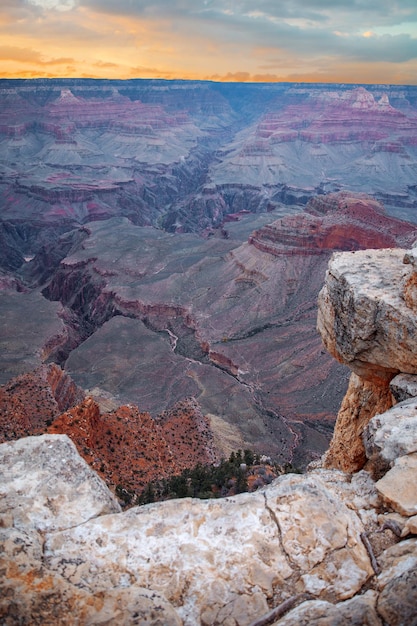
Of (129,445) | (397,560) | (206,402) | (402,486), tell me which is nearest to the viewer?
(397,560)

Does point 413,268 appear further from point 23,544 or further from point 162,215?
point 162,215

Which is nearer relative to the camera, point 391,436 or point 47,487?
point 47,487

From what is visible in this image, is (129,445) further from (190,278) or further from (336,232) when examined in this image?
(190,278)

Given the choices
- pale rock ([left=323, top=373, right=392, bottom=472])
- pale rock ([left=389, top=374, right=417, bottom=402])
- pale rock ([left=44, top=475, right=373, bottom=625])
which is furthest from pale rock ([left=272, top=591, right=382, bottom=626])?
pale rock ([left=323, top=373, right=392, bottom=472])

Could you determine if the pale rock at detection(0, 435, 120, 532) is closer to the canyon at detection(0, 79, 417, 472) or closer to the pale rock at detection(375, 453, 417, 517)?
the pale rock at detection(375, 453, 417, 517)

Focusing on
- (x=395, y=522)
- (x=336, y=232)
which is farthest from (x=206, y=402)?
(x=395, y=522)

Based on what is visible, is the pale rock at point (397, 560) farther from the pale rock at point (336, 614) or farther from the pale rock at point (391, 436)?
the pale rock at point (391, 436)

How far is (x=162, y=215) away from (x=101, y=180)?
1801 cm

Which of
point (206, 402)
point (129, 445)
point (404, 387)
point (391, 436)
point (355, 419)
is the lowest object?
point (206, 402)

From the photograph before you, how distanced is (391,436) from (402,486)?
115 cm

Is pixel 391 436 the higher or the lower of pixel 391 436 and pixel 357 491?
the higher

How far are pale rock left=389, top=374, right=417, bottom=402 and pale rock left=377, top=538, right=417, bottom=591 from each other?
12.4 feet

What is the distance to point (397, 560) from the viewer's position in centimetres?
716

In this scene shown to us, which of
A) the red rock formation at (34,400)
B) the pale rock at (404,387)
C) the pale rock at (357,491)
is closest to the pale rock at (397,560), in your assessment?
the pale rock at (357,491)
